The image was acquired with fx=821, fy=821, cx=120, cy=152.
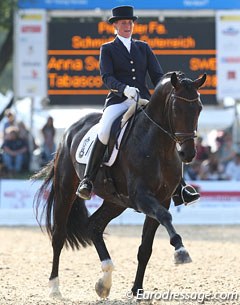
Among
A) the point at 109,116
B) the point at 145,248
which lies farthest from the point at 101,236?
the point at 109,116

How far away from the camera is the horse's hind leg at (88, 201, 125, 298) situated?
755 centimetres

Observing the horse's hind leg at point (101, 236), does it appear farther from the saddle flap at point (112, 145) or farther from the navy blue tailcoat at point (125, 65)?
the navy blue tailcoat at point (125, 65)

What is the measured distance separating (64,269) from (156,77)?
3.08 m

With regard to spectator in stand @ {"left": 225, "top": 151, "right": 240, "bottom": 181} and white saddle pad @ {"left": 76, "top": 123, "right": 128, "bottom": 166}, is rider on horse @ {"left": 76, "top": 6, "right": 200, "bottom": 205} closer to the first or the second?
white saddle pad @ {"left": 76, "top": 123, "right": 128, "bottom": 166}

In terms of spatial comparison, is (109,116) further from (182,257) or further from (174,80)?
(182,257)

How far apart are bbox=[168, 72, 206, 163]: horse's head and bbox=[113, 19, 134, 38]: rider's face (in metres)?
1.11

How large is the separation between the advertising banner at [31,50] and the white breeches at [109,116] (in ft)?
31.4

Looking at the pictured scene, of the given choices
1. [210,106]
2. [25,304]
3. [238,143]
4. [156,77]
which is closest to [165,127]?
[156,77]

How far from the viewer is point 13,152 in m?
17.7

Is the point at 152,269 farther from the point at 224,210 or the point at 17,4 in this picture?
the point at 17,4

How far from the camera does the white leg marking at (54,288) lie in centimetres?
805

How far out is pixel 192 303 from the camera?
711 cm

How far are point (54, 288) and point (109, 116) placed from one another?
1.85 meters

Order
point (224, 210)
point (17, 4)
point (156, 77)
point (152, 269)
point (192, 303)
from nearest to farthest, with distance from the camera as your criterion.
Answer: point (192, 303) < point (156, 77) < point (152, 269) < point (224, 210) < point (17, 4)
